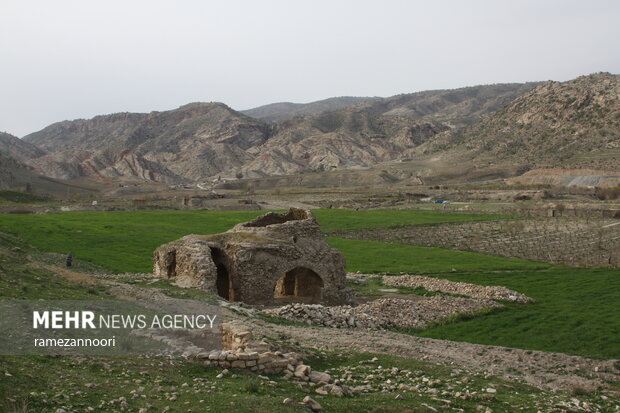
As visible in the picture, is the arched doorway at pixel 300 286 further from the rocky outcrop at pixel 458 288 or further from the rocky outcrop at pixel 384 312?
the rocky outcrop at pixel 458 288

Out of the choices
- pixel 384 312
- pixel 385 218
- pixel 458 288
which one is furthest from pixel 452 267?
pixel 385 218

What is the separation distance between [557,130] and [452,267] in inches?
4982

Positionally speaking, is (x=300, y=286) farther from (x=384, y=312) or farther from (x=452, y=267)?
(x=452, y=267)

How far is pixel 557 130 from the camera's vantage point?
159 meters

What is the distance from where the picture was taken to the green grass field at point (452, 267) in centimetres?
2694

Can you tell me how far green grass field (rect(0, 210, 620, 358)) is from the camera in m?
26.9

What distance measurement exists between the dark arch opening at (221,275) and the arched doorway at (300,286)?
3.14m

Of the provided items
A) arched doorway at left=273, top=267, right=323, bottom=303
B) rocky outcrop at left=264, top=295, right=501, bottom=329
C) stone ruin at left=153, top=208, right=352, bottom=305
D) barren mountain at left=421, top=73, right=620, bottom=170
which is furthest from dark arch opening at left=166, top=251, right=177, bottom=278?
barren mountain at left=421, top=73, right=620, bottom=170

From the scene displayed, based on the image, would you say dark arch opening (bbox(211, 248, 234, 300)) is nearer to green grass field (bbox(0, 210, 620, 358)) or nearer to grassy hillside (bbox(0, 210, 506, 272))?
green grass field (bbox(0, 210, 620, 358))

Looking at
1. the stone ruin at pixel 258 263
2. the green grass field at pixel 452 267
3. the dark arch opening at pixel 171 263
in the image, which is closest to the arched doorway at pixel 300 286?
the stone ruin at pixel 258 263

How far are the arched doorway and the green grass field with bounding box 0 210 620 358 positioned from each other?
7.47m

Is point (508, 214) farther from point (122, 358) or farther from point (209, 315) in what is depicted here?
point (122, 358)

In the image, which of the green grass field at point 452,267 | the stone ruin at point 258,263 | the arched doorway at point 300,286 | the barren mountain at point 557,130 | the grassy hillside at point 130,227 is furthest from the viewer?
the barren mountain at point 557,130

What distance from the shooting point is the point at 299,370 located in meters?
13.7
